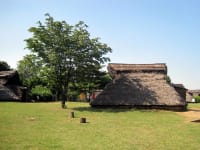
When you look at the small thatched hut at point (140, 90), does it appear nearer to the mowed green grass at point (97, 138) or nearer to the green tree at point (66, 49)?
the green tree at point (66, 49)

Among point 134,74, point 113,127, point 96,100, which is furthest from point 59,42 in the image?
point 113,127

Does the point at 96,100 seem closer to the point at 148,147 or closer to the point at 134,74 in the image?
the point at 134,74

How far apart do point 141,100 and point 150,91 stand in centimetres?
208

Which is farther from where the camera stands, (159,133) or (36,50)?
(36,50)

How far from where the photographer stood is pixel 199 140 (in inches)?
520

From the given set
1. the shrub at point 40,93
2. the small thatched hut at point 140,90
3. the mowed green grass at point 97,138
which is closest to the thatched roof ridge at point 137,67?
the small thatched hut at point 140,90

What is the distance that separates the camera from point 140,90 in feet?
102

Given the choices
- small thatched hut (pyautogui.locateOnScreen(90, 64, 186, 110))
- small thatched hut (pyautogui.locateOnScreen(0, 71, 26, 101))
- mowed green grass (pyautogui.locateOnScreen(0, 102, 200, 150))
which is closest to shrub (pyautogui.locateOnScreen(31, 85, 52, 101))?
small thatched hut (pyautogui.locateOnScreen(0, 71, 26, 101))

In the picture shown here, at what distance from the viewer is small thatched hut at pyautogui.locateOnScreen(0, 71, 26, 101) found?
40.1 m

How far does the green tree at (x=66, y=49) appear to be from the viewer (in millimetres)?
31016

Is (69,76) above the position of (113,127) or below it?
above

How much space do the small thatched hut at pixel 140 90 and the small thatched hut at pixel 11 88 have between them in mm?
14563

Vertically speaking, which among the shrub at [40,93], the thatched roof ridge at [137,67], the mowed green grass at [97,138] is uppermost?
the thatched roof ridge at [137,67]

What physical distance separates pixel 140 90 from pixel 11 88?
2077 cm
